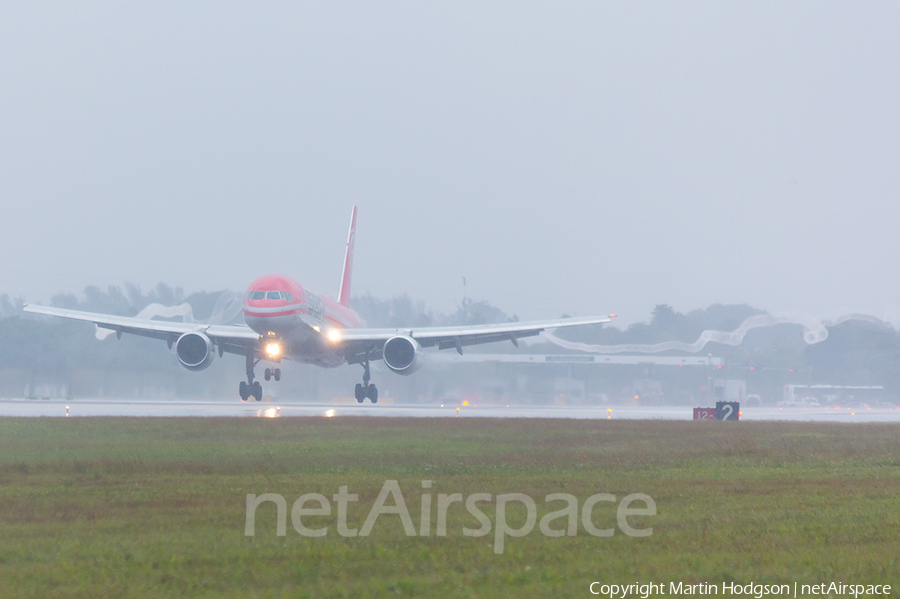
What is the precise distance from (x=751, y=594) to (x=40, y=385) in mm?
69388

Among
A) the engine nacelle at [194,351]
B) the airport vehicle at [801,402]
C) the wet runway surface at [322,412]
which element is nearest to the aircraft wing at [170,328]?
the engine nacelle at [194,351]

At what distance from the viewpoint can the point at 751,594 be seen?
299 inches

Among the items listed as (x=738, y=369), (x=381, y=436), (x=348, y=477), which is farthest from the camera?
(x=738, y=369)

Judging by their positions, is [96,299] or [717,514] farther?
[96,299]

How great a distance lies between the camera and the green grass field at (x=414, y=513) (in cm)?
800

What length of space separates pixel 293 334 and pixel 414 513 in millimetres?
28248

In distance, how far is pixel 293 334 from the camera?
39.0 metres

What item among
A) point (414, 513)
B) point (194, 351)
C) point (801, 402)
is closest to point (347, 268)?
point (194, 351)

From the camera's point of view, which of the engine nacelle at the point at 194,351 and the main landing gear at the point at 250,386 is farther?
the main landing gear at the point at 250,386

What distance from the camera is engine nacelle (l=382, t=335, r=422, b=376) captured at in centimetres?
4147

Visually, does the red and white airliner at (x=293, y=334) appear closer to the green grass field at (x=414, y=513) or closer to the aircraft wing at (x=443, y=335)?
the aircraft wing at (x=443, y=335)

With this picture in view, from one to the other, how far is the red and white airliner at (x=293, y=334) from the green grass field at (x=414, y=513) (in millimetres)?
14307

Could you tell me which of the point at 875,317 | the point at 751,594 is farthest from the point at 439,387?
the point at 751,594

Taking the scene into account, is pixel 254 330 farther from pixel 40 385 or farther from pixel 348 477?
pixel 40 385
